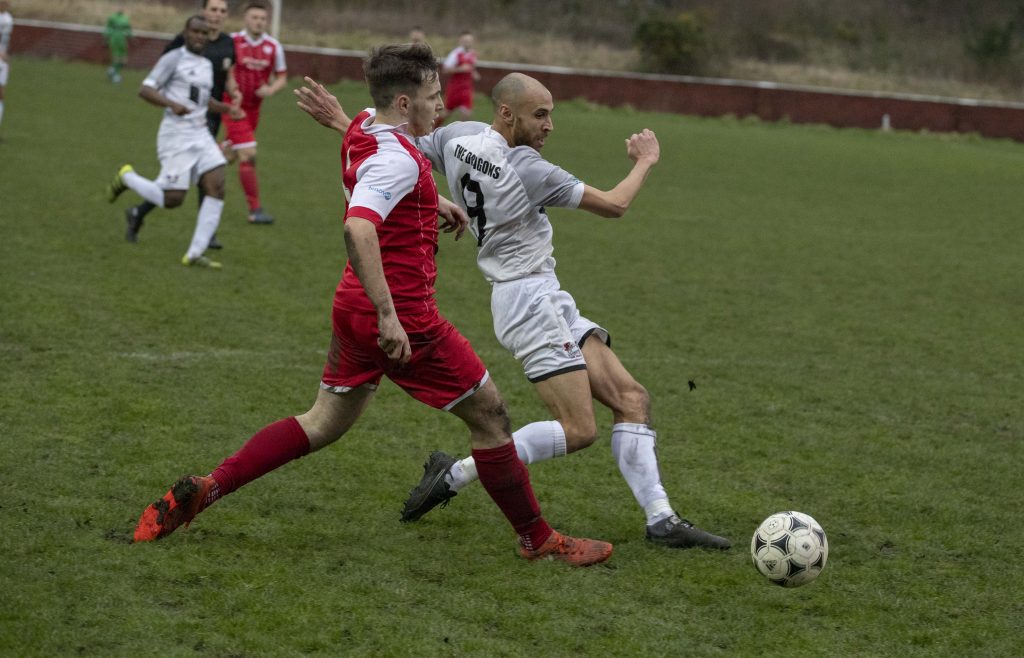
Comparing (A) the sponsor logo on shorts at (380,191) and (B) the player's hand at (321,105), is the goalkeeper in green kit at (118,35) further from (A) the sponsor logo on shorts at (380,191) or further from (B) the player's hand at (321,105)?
(A) the sponsor logo on shorts at (380,191)

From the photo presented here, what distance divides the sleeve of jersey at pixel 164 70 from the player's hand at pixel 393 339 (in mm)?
6634

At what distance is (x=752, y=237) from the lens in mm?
13633

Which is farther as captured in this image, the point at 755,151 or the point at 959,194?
the point at 755,151

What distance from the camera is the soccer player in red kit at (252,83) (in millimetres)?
12289

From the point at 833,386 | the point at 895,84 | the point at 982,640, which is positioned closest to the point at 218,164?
the point at 833,386

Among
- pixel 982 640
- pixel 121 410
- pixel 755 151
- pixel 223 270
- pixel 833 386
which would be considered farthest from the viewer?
pixel 755 151

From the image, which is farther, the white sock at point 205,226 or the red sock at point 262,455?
the white sock at point 205,226

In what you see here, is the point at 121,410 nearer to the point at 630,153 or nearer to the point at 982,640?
the point at 630,153

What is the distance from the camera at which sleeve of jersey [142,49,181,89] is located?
32.4ft

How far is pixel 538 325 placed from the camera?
4.81 metres

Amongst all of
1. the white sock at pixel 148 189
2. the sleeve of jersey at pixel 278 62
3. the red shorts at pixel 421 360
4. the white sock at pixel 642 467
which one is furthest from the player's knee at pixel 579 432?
the sleeve of jersey at pixel 278 62

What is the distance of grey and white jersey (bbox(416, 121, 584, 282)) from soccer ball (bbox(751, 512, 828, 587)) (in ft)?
4.61

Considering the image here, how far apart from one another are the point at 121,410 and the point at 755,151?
1942 centimetres

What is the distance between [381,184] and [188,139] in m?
6.41
